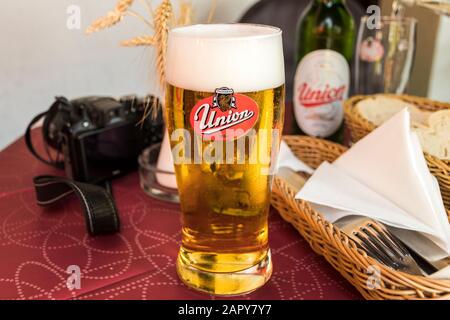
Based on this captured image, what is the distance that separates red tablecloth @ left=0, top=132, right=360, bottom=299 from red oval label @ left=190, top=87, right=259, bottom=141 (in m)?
0.18

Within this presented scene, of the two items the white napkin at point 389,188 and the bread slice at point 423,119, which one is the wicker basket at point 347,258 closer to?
the white napkin at point 389,188

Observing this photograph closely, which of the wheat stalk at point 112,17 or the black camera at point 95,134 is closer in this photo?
the wheat stalk at point 112,17

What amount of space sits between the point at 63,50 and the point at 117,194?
1.96 ft

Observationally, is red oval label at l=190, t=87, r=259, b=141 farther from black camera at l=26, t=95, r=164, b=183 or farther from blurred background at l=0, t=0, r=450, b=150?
blurred background at l=0, t=0, r=450, b=150

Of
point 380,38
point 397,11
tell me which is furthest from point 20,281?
point 397,11

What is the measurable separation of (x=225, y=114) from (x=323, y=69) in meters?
0.44

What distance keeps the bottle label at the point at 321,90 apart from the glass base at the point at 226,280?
0.41 m

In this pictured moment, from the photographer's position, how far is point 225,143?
0.47 meters

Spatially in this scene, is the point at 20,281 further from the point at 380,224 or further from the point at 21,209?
the point at 380,224

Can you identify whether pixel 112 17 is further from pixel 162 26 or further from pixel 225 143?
pixel 225 143

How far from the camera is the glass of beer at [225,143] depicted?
1.50ft

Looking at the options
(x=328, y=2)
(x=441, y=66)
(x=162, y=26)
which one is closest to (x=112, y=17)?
(x=162, y=26)

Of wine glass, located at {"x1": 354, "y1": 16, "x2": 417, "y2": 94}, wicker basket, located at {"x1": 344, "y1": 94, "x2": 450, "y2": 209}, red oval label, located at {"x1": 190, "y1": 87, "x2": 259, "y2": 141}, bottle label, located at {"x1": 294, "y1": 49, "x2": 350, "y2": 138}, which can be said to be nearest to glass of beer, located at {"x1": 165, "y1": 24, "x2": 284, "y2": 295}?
red oval label, located at {"x1": 190, "y1": 87, "x2": 259, "y2": 141}

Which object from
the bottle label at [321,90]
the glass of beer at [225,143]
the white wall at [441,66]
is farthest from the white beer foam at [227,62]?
the white wall at [441,66]
